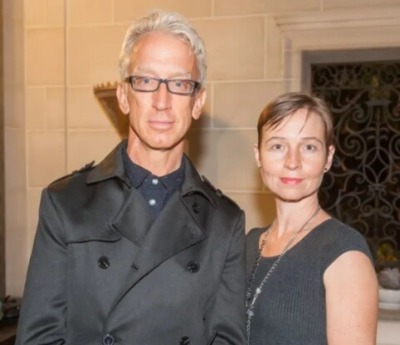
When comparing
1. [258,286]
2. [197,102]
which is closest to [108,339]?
[258,286]

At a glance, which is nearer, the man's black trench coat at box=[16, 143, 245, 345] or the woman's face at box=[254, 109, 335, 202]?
the man's black trench coat at box=[16, 143, 245, 345]

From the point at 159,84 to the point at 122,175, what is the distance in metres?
0.19

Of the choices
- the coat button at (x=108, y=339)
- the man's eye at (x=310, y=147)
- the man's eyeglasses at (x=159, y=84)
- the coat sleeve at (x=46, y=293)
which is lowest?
the coat button at (x=108, y=339)

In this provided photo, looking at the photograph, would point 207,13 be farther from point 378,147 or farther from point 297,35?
point 378,147

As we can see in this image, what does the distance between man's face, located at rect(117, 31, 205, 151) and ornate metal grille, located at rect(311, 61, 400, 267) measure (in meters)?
1.22

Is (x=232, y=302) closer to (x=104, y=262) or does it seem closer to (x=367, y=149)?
(x=104, y=262)

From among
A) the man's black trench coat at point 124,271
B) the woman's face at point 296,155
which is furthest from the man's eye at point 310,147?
the man's black trench coat at point 124,271

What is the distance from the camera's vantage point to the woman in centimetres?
110

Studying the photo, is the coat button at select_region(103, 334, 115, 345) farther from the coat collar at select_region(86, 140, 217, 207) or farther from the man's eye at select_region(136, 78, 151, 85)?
the man's eye at select_region(136, 78, 151, 85)

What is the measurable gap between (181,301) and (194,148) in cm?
113

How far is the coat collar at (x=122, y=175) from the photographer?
1099mm

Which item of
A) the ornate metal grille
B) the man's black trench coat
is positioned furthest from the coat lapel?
the ornate metal grille

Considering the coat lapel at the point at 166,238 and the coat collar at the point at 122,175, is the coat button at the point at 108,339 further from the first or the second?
the coat collar at the point at 122,175

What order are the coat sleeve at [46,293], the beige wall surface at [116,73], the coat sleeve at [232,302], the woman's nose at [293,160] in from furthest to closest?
the beige wall surface at [116,73] < the woman's nose at [293,160] < the coat sleeve at [232,302] < the coat sleeve at [46,293]
